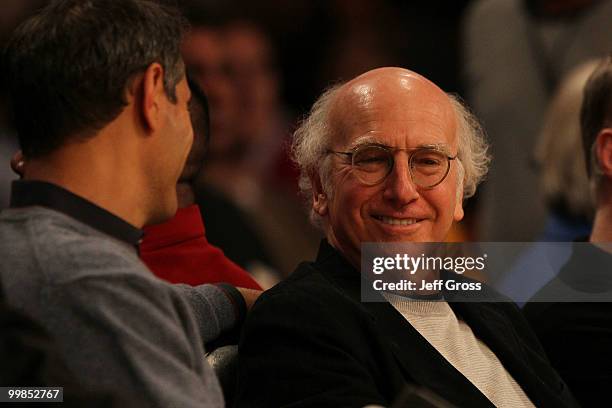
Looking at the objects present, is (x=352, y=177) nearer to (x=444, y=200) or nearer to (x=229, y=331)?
(x=444, y=200)

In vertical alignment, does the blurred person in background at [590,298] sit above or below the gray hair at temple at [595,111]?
below

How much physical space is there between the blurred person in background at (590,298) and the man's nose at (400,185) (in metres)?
0.57

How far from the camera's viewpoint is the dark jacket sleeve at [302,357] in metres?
2.61

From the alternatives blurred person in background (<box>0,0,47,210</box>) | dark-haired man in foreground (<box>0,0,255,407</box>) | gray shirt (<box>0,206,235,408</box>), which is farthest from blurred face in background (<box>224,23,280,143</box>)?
gray shirt (<box>0,206,235,408</box>)

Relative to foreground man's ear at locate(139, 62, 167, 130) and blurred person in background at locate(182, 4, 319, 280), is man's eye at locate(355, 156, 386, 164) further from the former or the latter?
blurred person in background at locate(182, 4, 319, 280)

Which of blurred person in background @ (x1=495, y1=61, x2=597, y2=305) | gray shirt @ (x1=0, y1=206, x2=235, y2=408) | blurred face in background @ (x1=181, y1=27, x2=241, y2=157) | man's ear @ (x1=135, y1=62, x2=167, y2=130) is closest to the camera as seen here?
gray shirt @ (x1=0, y1=206, x2=235, y2=408)

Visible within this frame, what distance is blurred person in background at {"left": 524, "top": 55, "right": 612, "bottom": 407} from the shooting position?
323cm

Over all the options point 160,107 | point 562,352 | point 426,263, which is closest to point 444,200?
point 426,263

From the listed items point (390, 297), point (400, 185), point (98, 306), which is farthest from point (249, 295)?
point (98, 306)

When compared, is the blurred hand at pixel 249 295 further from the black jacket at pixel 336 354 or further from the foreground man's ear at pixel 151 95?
the foreground man's ear at pixel 151 95

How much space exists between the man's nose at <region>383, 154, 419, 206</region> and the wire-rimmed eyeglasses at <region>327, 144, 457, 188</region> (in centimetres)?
1

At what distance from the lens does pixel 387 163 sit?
307cm

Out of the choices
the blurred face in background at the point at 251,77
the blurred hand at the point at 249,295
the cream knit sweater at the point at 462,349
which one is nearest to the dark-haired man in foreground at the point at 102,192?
the blurred hand at the point at 249,295

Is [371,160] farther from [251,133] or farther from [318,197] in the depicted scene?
[251,133]
